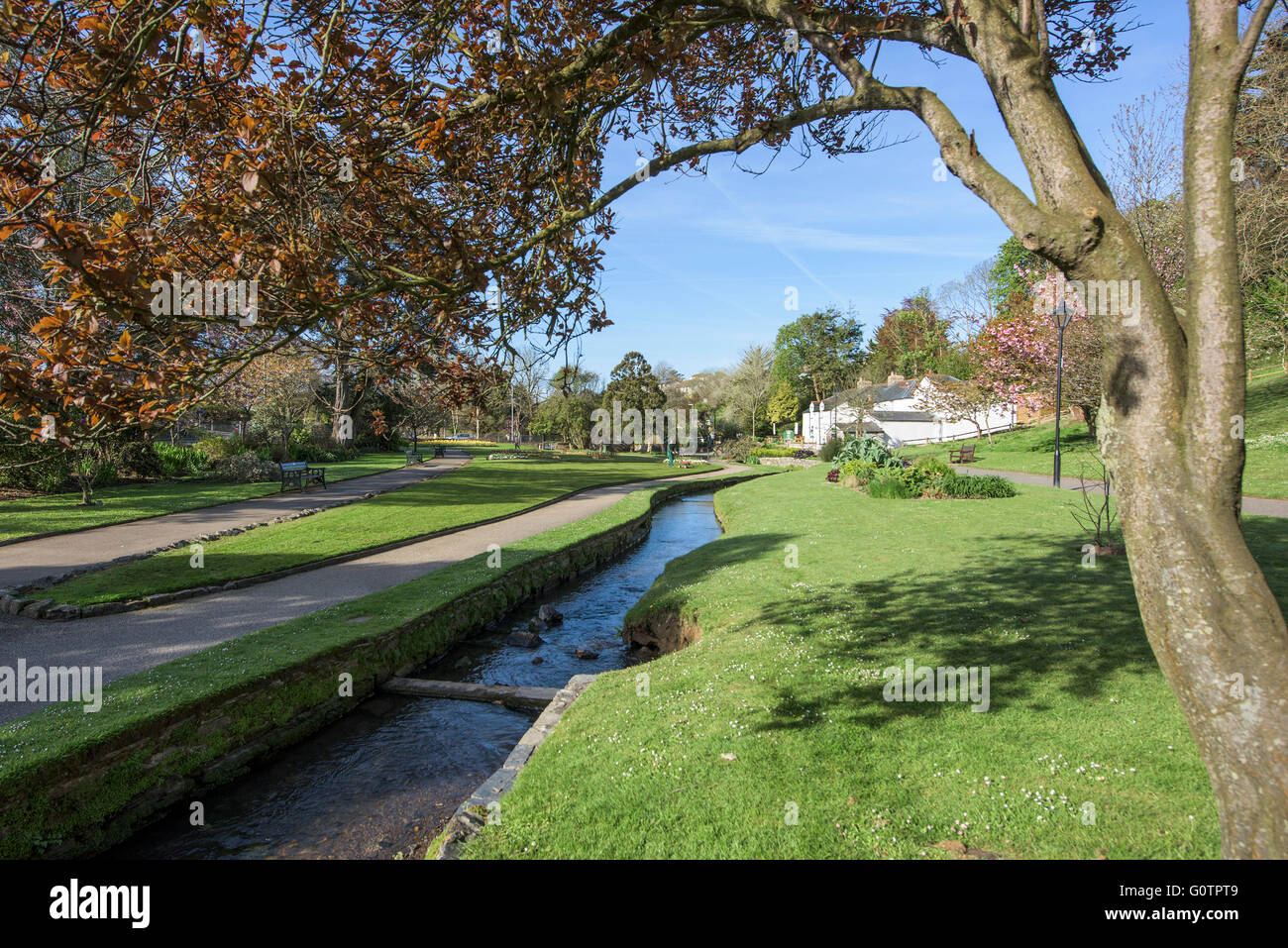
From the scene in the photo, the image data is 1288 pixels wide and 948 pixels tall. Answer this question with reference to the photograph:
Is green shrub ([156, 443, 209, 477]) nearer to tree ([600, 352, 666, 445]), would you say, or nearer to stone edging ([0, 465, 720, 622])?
stone edging ([0, 465, 720, 622])

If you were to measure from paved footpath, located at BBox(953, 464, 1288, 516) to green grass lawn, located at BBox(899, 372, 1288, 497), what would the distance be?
0.77m

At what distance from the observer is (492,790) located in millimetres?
5402

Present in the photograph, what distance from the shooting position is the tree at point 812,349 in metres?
78.2

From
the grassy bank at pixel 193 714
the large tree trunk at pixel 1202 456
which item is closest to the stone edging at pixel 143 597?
the grassy bank at pixel 193 714

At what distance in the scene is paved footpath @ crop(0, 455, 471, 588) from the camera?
1143 centimetres

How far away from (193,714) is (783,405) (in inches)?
2747

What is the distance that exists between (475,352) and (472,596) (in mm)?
7004

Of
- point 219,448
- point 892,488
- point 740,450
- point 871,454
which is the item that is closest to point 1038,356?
point 871,454

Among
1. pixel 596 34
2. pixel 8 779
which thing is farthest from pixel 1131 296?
pixel 8 779

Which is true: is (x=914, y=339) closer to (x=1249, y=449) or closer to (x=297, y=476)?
(x=1249, y=449)

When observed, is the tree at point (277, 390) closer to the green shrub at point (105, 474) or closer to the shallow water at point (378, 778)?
the green shrub at point (105, 474)

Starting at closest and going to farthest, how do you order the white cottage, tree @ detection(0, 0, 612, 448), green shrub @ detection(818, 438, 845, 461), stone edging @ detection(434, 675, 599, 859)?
tree @ detection(0, 0, 612, 448) → stone edging @ detection(434, 675, 599, 859) → green shrub @ detection(818, 438, 845, 461) → the white cottage

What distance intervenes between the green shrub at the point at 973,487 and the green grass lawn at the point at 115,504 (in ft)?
76.0

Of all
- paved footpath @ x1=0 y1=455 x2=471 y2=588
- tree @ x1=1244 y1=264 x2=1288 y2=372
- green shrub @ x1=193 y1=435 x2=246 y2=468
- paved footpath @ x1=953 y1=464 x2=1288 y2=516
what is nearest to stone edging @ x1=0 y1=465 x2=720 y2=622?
paved footpath @ x1=0 y1=455 x2=471 y2=588
